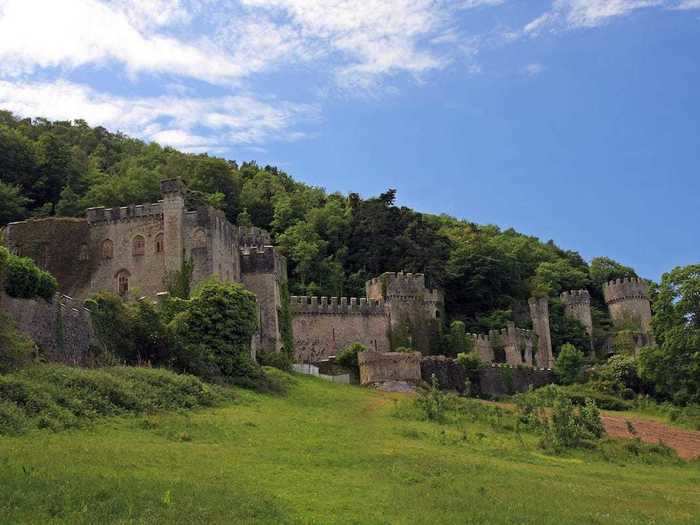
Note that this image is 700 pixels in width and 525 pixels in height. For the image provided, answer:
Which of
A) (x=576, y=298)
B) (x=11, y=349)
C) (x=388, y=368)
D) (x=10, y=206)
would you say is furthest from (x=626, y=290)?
(x=11, y=349)

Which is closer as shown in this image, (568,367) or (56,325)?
(56,325)

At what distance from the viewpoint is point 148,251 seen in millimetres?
46125

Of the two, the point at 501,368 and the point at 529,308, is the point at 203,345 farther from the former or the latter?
the point at 529,308

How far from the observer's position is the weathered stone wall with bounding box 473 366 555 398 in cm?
5347

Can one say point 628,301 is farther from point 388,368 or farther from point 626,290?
point 388,368

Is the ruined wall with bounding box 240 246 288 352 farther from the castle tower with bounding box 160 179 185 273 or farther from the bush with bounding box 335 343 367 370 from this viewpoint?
the castle tower with bounding box 160 179 185 273

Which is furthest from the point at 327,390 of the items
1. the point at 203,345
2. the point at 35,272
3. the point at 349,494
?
the point at 349,494

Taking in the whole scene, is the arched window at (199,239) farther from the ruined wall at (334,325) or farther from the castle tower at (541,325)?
the castle tower at (541,325)

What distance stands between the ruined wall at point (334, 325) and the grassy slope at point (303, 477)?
27244 millimetres

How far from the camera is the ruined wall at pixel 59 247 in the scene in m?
46.6

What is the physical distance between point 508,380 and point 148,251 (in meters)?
23.4

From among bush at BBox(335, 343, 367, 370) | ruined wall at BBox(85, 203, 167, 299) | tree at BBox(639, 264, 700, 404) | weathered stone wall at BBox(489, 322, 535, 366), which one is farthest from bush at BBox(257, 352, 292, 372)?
weathered stone wall at BBox(489, 322, 535, 366)

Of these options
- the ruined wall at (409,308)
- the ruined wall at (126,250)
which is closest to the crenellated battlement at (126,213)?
the ruined wall at (126,250)

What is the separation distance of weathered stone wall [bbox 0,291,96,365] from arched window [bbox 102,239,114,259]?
16477 mm
